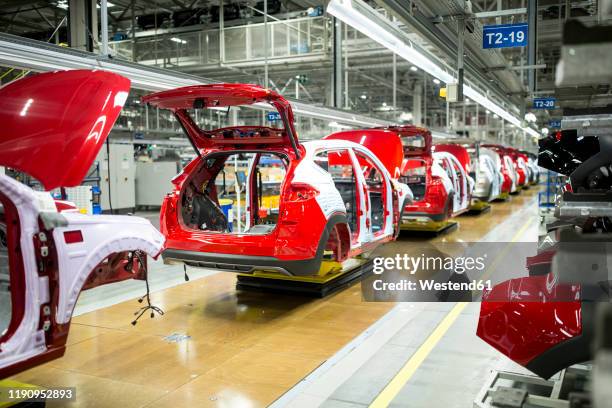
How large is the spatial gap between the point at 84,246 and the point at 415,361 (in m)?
2.49

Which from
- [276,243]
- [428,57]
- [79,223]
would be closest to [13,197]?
[79,223]

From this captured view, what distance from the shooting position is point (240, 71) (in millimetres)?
14672

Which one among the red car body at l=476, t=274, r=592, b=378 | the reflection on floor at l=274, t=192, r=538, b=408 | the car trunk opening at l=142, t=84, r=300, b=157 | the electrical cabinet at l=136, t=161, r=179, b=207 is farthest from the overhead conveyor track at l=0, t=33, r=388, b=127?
the electrical cabinet at l=136, t=161, r=179, b=207

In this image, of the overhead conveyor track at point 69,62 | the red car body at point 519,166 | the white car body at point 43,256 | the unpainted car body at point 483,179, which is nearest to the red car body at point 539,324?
the white car body at point 43,256

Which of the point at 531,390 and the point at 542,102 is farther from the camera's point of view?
the point at 542,102

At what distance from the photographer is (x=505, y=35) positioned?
25.1 ft

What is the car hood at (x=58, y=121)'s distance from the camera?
9.36 ft

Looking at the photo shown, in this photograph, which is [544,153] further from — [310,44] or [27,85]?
[310,44]

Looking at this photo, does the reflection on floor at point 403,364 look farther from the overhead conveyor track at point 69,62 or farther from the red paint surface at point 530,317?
the overhead conveyor track at point 69,62

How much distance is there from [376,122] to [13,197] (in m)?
11.7

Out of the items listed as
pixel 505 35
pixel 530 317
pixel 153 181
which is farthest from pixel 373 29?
pixel 153 181

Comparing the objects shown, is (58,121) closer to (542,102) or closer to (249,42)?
(249,42)

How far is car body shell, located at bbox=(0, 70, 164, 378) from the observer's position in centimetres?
267

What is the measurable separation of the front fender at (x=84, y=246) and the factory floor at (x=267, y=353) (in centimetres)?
94
